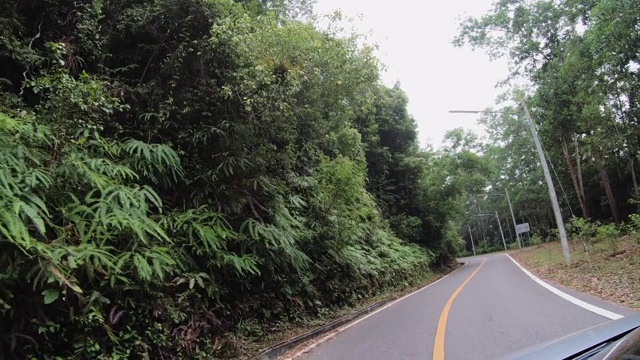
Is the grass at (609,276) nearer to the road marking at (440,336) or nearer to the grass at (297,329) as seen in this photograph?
the road marking at (440,336)

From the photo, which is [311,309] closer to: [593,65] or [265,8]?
[265,8]

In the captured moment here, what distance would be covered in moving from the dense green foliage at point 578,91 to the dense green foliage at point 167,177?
7.33 metres

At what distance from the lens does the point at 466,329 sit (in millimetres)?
7129

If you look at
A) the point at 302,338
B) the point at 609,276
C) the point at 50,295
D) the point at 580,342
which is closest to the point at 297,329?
the point at 302,338

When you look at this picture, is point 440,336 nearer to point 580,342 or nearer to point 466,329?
point 466,329

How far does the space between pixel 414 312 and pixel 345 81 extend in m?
6.12

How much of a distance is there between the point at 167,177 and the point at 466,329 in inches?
233

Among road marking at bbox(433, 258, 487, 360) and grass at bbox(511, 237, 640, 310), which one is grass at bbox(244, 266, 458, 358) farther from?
grass at bbox(511, 237, 640, 310)

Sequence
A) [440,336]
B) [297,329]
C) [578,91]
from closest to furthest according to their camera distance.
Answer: [440,336]
[297,329]
[578,91]

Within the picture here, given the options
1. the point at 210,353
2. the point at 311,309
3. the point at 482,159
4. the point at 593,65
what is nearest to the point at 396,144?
the point at 482,159

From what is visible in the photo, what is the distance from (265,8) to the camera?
41.0ft

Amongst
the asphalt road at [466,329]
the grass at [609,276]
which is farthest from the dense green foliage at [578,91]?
the asphalt road at [466,329]

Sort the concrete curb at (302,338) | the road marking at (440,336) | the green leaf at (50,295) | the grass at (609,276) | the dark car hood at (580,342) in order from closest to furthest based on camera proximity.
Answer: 1. the dark car hood at (580,342)
2. the green leaf at (50,295)
3. the road marking at (440,336)
4. the concrete curb at (302,338)
5. the grass at (609,276)

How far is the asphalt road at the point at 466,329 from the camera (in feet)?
19.1
